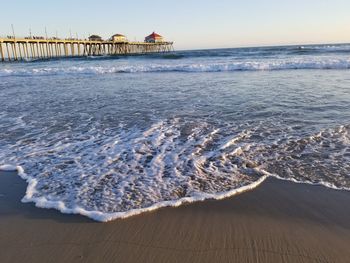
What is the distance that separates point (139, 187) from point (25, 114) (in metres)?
5.43

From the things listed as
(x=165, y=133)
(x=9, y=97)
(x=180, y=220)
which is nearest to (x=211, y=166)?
(x=180, y=220)

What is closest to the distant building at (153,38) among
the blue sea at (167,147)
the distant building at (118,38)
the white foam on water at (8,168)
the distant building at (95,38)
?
the distant building at (118,38)

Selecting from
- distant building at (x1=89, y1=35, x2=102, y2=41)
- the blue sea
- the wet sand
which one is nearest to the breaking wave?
the blue sea

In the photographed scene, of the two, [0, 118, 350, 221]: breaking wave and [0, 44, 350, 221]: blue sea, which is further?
[0, 44, 350, 221]: blue sea

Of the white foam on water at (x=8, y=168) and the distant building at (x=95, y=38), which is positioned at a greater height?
the distant building at (x=95, y=38)

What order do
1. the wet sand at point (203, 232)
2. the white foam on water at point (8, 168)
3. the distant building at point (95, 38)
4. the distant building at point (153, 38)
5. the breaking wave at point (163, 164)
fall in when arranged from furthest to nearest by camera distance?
the distant building at point (153, 38) < the distant building at point (95, 38) < the white foam on water at point (8, 168) < the breaking wave at point (163, 164) < the wet sand at point (203, 232)

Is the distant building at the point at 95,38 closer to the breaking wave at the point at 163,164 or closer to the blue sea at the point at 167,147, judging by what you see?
the blue sea at the point at 167,147

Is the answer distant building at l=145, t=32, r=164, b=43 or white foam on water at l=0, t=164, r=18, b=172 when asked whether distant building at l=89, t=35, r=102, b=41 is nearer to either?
distant building at l=145, t=32, r=164, b=43

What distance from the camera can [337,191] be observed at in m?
3.67

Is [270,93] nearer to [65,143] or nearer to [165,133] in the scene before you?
[165,133]

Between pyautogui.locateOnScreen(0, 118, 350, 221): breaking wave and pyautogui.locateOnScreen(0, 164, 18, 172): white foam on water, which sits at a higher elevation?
pyautogui.locateOnScreen(0, 118, 350, 221): breaking wave

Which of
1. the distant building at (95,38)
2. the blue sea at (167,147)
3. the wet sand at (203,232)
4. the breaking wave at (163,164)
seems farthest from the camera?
the distant building at (95,38)

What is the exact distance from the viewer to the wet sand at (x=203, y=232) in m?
2.69

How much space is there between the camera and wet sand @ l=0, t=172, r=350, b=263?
2686mm
